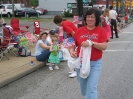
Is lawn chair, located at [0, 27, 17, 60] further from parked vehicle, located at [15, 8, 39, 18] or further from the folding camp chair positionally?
parked vehicle, located at [15, 8, 39, 18]

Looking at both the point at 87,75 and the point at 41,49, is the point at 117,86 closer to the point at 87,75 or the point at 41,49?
the point at 87,75

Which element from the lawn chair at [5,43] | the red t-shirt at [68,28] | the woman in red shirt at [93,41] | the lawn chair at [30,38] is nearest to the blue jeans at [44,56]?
the lawn chair at [5,43]

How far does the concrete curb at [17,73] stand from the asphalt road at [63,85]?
0.34 feet

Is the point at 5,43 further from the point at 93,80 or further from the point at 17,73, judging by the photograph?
the point at 93,80

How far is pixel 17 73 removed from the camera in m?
7.02

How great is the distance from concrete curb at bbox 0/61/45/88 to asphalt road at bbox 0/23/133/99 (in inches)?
4.1

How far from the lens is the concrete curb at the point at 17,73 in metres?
6.45

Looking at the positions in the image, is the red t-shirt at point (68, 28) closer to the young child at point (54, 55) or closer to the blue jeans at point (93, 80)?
the young child at point (54, 55)

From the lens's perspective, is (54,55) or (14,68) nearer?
(14,68)

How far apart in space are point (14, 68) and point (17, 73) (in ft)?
1.94

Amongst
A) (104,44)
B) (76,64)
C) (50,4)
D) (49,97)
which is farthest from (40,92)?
(50,4)

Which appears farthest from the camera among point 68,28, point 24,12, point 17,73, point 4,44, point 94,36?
point 24,12

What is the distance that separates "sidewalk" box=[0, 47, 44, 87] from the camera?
261 inches

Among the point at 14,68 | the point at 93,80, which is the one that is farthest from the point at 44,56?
the point at 93,80
